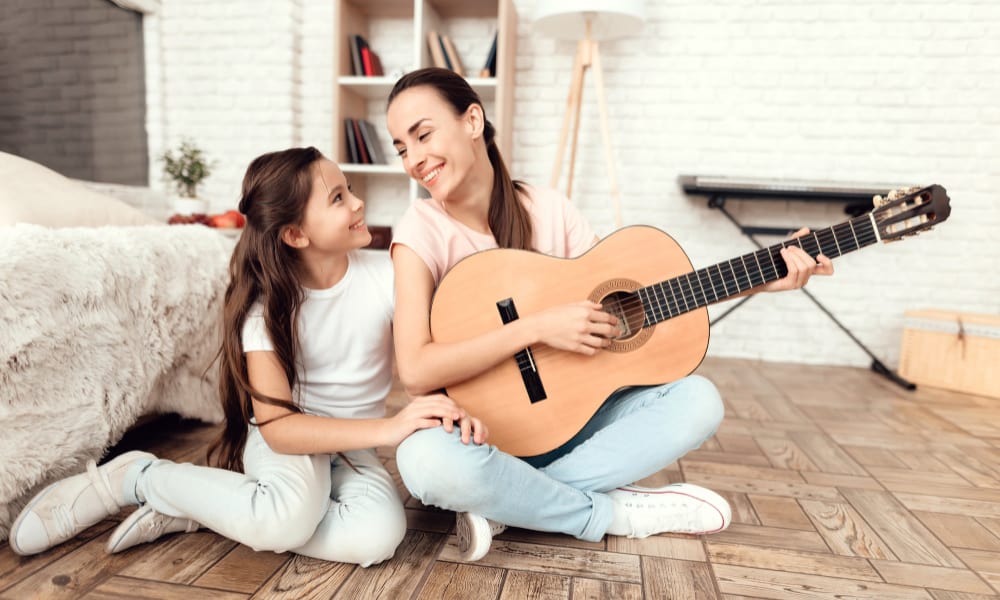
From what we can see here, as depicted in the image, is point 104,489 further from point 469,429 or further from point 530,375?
point 530,375

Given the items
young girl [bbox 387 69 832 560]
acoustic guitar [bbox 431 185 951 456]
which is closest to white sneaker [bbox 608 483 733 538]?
young girl [bbox 387 69 832 560]

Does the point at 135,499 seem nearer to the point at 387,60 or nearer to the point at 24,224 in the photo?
the point at 24,224

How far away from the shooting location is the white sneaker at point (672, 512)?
3.72 ft

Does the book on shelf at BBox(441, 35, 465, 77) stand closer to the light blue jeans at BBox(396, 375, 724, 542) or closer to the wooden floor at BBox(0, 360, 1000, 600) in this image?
the wooden floor at BBox(0, 360, 1000, 600)

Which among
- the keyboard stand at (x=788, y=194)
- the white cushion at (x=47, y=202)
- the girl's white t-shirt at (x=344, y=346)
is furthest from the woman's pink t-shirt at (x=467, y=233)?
the keyboard stand at (x=788, y=194)

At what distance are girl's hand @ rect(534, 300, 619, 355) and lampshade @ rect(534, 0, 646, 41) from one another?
1.65 metres

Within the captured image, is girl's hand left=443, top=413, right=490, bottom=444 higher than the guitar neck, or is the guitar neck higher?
the guitar neck

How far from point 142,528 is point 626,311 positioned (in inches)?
37.1

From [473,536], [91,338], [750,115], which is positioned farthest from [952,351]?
[91,338]

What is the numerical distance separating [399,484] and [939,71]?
286 centimetres

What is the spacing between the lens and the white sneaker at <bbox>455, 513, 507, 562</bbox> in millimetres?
999

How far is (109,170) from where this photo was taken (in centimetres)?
273

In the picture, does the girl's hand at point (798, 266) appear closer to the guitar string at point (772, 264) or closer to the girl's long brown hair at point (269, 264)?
the guitar string at point (772, 264)

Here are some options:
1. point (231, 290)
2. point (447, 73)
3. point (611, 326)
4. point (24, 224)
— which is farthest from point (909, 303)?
point (24, 224)
